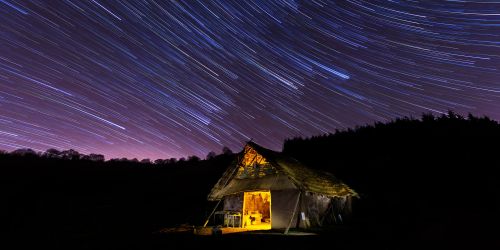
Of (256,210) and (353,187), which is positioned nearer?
(256,210)

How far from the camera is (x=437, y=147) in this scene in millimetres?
32938

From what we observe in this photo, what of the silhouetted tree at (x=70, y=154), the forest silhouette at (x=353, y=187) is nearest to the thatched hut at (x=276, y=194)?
the forest silhouette at (x=353, y=187)

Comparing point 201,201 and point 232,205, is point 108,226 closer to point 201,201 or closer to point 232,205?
point 232,205

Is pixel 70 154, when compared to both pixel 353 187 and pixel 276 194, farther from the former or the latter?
pixel 276 194

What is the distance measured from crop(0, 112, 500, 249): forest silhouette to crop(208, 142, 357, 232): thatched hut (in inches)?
49.0

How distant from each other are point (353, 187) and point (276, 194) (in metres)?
13.7

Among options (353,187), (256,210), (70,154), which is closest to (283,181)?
(256,210)

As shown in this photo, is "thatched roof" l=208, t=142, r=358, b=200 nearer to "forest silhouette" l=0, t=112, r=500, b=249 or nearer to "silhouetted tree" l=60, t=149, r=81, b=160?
"forest silhouette" l=0, t=112, r=500, b=249

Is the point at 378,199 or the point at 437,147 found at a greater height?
the point at 437,147

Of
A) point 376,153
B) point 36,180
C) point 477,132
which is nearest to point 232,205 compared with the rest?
point 36,180

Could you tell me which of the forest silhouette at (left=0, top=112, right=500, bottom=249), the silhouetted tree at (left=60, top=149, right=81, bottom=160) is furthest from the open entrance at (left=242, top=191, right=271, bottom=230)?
the silhouetted tree at (left=60, top=149, right=81, bottom=160)

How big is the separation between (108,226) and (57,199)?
8785 mm

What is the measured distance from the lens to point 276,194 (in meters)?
15.7

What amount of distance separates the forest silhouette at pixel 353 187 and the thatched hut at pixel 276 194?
1244mm
